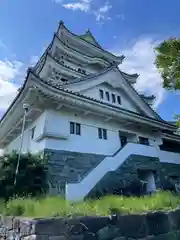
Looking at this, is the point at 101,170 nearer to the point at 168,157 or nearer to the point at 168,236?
the point at 168,236

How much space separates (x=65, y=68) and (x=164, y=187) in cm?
1041

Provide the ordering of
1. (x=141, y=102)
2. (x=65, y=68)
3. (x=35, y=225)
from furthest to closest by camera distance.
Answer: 1. (x=141, y=102)
2. (x=65, y=68)
3. (x=35, y=225)

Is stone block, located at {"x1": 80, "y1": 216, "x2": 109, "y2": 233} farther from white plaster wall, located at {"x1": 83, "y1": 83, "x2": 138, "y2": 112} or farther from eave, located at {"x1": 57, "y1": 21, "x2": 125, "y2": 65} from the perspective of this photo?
eave, located at {"x1": 57, "y1": 21, "x2": 125, "y2": 65}

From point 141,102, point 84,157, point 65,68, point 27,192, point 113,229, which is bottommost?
point 113,229

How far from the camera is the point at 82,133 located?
1123 cm

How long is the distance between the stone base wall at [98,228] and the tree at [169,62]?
5733mm

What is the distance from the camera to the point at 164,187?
13.0m

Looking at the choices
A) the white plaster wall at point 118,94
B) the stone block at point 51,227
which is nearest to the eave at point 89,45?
the white plaster wall at point 118,94

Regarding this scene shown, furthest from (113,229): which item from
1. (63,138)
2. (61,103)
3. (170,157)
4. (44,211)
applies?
(170,157)

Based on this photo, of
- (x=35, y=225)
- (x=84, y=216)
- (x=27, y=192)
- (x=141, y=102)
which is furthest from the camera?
(x=141, y=102)

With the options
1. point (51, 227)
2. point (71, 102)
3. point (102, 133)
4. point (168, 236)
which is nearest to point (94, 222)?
point (51, 227)

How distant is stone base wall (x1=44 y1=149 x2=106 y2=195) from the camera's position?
9.03m

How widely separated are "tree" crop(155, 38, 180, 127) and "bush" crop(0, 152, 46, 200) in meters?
6.52

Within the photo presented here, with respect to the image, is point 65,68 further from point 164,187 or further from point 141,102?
point 164,187
